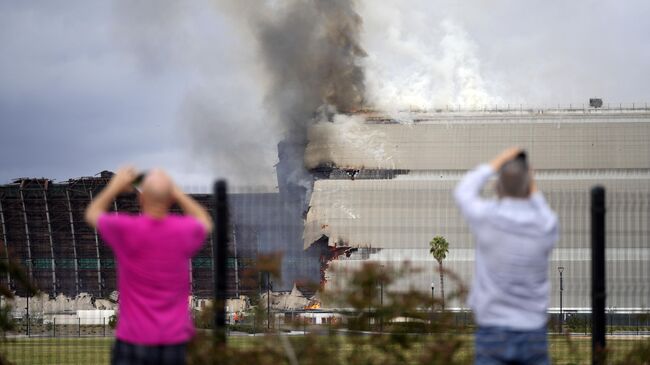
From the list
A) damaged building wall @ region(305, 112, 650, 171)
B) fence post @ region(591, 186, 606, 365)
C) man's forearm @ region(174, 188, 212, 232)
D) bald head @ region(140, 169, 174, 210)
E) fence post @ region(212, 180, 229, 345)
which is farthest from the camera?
damaged building wall @ region(305, 112, 650, 171)

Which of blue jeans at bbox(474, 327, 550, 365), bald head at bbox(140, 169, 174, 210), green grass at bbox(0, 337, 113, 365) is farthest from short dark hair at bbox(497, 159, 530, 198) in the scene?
green grass at bbox(0, 337, 113, 365)

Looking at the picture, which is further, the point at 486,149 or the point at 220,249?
the point at 486,149

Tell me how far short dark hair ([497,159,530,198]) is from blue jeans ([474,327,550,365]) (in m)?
0.90

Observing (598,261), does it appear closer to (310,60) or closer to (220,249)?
(220,249)

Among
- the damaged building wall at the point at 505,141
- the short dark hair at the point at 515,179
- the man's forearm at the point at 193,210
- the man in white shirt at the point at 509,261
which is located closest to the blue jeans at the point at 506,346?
the man in white shirt at the point at 509,261

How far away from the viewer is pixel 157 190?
793cm

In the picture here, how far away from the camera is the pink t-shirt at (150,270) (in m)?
7.93

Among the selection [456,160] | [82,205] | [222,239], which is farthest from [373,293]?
[456,160]

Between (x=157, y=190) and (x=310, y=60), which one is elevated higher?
(x=310, y=60)

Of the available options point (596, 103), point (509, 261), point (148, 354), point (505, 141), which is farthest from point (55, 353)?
point (596, 103)

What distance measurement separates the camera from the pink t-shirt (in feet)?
26.0

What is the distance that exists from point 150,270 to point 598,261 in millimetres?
4609

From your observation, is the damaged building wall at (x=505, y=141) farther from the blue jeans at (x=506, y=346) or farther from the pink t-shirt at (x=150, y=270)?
the pink t-shirt at (x=150, y=270)

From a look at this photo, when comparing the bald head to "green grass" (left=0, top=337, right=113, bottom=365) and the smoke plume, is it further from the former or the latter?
the smoke plume
